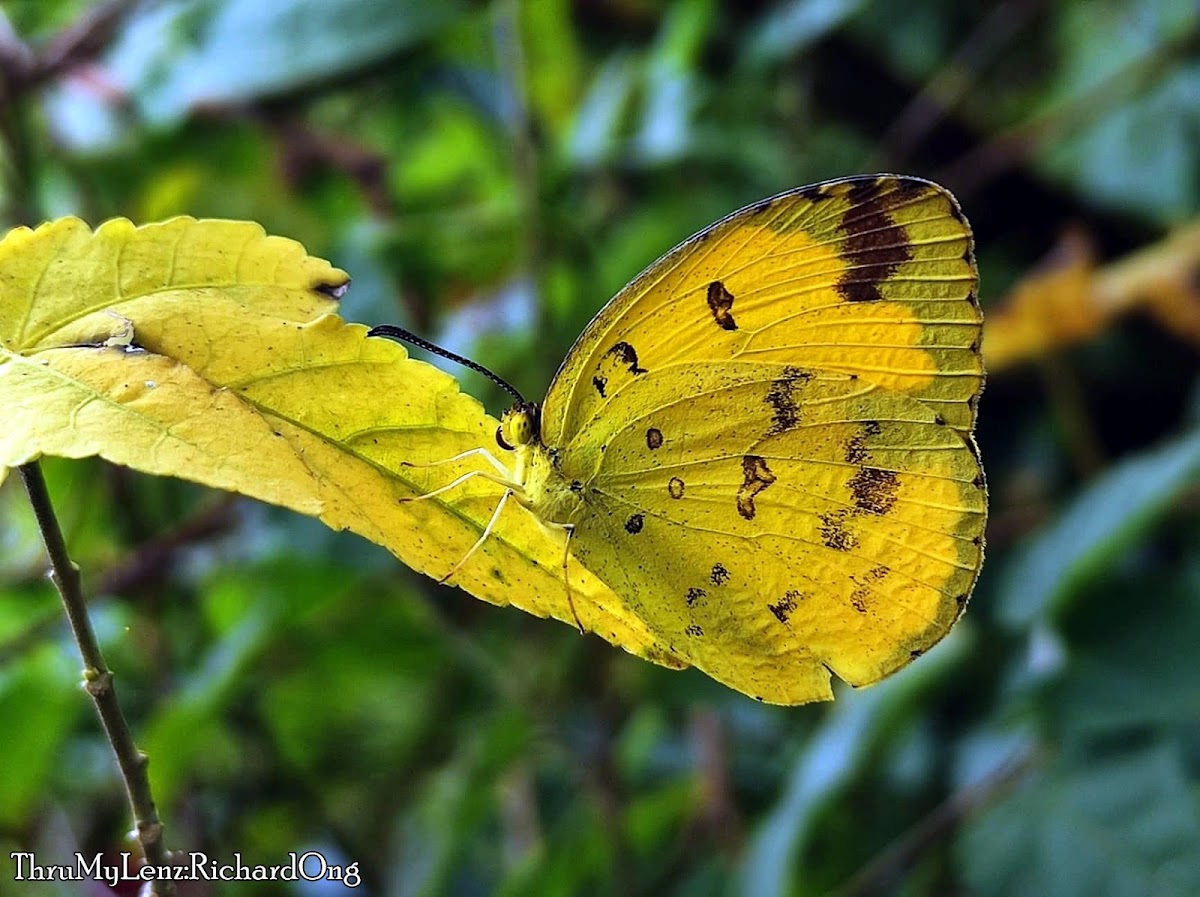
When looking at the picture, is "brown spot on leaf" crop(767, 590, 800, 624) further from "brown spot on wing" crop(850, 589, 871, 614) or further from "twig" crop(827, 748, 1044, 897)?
"twig" crop(827, 748, 1044, 897)

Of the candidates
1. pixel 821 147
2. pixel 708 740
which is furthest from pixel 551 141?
pixel 708 740

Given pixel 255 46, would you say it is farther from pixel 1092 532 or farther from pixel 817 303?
pixel 1092 532

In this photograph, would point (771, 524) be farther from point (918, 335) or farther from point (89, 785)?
point (89, 785)

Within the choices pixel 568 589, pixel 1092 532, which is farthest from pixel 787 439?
pixel 1092 532

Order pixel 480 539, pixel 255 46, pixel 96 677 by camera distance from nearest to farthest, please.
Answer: pixel 96 677 → pixel 480 539 → pixel 255 46

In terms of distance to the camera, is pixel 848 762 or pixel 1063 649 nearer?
pixel 848 762

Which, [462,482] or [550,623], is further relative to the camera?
[550,623]

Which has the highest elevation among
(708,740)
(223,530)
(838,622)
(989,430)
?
(989,430)
